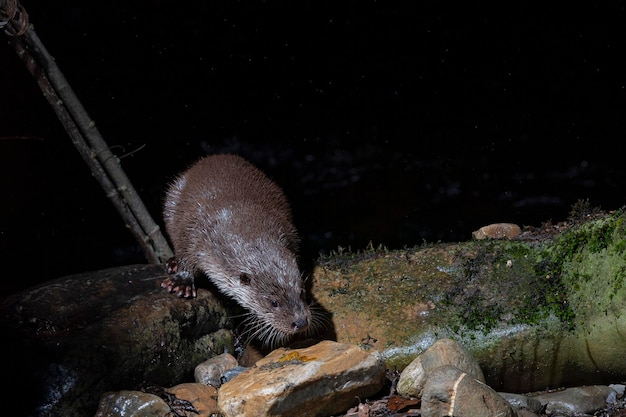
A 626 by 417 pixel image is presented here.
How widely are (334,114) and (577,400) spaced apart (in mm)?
3788

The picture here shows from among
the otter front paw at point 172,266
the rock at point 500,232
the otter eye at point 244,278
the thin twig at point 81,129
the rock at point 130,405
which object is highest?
the thin twig at point 81,129

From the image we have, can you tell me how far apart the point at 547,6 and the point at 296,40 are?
7.69 ft

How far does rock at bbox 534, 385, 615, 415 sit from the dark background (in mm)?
2960

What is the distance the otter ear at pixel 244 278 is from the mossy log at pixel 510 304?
527mm

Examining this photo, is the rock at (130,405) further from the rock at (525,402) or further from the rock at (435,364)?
the rock at (525,402)

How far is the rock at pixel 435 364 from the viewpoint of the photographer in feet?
10.1

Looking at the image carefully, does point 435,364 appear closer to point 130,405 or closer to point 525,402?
point 525,402

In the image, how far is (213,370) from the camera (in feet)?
11.8

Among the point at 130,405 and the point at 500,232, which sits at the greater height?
the point at 130,405

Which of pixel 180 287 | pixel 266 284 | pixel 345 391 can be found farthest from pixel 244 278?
pixel 345 391

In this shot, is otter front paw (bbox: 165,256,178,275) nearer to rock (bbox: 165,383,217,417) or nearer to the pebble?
rock (bbox: 165,383,217,417)

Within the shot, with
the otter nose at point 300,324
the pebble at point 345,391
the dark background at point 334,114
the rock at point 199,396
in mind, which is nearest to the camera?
the pebble at point 345,391

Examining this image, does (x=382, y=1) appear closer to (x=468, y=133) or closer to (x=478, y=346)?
(x=468, y=133)

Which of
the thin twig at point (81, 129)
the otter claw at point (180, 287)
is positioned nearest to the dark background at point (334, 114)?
the thin twig at point (81, 129)
